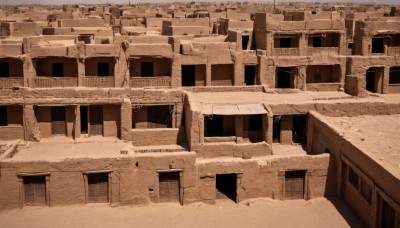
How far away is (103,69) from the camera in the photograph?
30.0 metres

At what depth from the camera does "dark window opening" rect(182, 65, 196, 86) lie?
31594 mm

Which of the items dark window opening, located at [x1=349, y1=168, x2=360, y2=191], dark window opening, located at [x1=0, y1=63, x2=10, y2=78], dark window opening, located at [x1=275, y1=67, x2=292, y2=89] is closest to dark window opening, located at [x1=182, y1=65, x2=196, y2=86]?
dark window opening, located at [x1=275, y1=67, x2=292, y2=89]

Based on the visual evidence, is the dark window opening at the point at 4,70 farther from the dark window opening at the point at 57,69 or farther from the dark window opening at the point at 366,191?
the dark window opening at the point at 366,191

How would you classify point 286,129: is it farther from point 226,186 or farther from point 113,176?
point 113,176

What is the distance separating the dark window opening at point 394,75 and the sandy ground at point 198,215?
50.7 ft

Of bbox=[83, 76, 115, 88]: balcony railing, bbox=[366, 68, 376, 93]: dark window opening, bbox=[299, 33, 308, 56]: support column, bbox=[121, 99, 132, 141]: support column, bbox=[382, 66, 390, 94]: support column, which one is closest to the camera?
bbox=[121, 99, 132, 141]: support column

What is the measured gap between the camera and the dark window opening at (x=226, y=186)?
23145 millimetres

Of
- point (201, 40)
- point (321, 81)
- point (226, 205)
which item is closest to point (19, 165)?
point (226, 205)

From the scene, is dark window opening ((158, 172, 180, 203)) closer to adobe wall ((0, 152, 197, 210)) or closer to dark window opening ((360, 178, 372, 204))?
adobe wall ((0, 152, 197, 210))

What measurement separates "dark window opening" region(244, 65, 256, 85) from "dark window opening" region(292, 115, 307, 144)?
6.26 metres

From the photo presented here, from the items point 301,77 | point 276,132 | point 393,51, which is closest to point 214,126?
point 276,132

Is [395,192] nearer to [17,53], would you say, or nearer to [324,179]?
[324,179]

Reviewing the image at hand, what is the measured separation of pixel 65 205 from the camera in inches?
860

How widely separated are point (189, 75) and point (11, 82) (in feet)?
34.8
